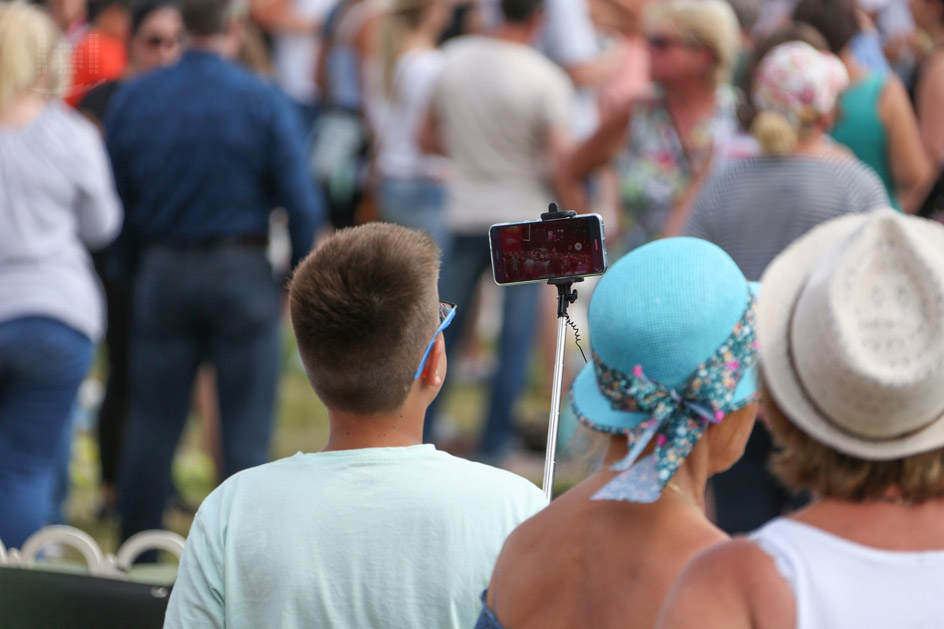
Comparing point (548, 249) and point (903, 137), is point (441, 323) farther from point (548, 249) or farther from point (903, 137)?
point (903, 137)

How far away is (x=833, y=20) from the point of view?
510 cm

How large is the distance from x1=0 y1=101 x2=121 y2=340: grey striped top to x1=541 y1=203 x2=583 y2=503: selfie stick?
251 centimetres

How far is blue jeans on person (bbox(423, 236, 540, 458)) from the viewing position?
629 centimetres

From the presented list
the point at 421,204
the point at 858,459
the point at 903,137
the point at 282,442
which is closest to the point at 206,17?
the point at 421,204

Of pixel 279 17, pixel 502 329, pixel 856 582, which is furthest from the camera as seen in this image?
pixel 279 17

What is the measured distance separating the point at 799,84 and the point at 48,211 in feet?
8.07

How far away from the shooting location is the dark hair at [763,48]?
4.40 meters

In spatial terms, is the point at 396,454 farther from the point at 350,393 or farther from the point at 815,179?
the point at 815,179

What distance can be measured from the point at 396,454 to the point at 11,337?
2552 millimetres

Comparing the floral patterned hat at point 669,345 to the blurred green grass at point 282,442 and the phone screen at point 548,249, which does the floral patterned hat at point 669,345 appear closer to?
the phone screen at point 548,249

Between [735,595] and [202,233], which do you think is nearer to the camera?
[735,595]

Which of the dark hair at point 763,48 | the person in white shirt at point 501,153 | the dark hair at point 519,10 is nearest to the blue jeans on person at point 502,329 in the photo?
the person in white shirt at point 501,153

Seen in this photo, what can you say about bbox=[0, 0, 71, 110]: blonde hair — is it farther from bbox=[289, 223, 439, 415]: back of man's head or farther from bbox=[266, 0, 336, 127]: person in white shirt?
bbox=[266, 0, 336, 127]: person in white shirt

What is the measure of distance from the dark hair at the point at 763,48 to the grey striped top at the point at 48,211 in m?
2.19
